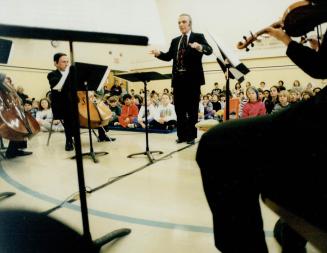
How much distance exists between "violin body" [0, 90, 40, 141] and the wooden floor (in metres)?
0.40

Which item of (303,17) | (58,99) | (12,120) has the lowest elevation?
(12,120)

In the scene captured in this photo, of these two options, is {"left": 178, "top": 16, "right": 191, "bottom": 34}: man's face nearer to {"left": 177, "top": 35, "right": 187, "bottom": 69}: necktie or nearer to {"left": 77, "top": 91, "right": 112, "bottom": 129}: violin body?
{"left": 177, "top": 35, "right": 187, "bottom": 69}: necktie

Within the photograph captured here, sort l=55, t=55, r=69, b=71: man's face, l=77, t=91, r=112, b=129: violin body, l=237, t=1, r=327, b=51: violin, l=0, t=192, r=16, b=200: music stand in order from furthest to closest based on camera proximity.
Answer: l=77, t=91, r=112, b=129: violin body
l=55, t=55, r=69, b=71: man's face
l=0, t=192, r=16, b=200: music stand
l=237, t=1, r=327, b=51: violin

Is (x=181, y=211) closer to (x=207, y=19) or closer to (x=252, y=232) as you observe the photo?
(x=252, y=232)

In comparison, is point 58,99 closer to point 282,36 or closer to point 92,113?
point 92,113

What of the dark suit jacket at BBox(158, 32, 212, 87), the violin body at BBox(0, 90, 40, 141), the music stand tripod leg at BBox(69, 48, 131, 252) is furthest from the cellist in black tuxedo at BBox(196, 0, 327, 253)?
the dark suit jacket at BBox(158, 32, 212, 87)

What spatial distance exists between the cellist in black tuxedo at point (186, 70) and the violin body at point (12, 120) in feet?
6.14

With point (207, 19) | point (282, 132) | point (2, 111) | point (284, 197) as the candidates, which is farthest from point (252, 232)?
point (207, 19)

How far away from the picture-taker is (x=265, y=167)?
68cm

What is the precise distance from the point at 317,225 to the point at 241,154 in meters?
0.24

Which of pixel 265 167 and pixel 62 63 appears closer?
pixel 265 167

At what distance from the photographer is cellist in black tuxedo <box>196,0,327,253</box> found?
59 cm

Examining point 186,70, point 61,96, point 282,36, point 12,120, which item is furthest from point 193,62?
point 282,36

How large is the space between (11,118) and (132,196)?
1.53m
